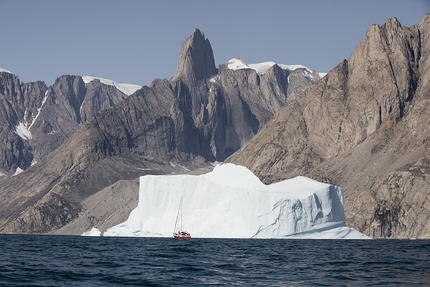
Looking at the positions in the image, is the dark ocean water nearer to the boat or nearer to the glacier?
the glacier

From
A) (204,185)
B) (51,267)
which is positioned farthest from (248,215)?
(51,267)

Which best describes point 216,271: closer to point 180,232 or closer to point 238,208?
point 238,208

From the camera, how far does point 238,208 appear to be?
102375mm

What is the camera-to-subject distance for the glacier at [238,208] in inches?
3964

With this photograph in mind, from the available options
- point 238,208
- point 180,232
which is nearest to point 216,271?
point 238,208

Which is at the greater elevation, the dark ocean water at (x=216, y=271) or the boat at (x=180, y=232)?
the boat at (x=180, y=232)

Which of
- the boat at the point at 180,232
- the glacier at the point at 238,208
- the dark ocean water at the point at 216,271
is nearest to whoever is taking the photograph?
the dark ocean water at the point at 216,271

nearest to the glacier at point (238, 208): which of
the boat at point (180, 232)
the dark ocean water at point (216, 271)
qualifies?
the boat at point (180, 232)

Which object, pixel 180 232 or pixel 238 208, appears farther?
pixel 180 232

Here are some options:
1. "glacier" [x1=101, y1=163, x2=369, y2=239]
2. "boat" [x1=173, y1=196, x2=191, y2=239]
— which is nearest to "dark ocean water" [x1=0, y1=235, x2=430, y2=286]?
"glacier" [x1=101, y1=163, x2=369, y2=239]

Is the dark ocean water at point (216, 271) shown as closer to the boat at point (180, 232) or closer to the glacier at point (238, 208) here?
the glacier at point (238, 208)

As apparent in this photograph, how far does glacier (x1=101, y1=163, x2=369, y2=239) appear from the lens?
100688mm

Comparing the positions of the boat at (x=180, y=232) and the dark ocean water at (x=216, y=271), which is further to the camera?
the boat at (x=180, y=232)

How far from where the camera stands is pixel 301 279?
44.2 metres
